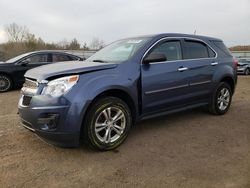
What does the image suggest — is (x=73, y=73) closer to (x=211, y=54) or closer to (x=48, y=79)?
(x=48, y=79)

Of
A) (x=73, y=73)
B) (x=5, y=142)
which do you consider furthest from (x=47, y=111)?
(x=5, y=142)

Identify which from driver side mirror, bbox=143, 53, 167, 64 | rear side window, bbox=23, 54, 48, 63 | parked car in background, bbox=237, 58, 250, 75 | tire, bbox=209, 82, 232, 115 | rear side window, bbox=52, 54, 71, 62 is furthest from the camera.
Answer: parked car in background, bbox=237, 58, 250, 75

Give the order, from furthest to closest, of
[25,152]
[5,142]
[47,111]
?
→ 1. [5,142]
2. [25,152]
3. [47,111]

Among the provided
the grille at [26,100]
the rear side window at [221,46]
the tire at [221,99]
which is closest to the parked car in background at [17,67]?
the rear side window at [221,46]

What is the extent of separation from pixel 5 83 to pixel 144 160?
26.3 ft

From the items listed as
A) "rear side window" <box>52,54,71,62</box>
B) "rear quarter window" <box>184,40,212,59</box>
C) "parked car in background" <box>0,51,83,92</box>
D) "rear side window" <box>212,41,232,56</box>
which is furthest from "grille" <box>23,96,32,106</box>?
"rear side window" <box>52,54,71,62</box>

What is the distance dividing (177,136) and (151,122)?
0.87m

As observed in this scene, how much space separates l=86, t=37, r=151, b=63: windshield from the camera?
16.2 feet

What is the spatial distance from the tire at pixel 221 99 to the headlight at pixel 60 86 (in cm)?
339

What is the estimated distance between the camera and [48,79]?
4.07 metres

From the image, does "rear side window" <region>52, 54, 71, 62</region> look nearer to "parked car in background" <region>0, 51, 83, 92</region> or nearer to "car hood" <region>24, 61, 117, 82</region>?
"parked car in background" <region>0, 51, 83, 92</region>

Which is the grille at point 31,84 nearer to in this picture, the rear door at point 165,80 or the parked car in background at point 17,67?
the rear door at point 165,80

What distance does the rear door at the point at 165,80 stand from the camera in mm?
4828

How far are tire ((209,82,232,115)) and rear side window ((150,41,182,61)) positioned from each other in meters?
1.36
